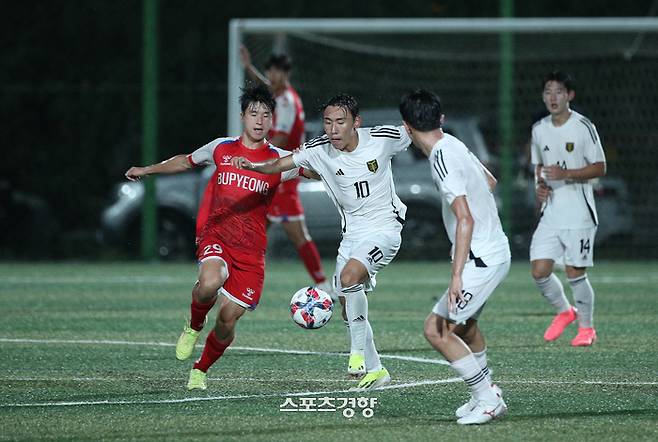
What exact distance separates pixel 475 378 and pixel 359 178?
175 centimetres

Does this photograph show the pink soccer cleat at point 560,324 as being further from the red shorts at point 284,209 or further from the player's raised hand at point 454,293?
the player's raised hand at point 454,293

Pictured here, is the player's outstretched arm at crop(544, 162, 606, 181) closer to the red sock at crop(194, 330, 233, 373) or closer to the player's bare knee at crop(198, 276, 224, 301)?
the player's bare knee at crop(198, 276, 224, 301)

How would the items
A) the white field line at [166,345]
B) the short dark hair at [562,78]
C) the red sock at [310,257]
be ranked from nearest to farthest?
the white field line at [166,345], the short dark hair at [562,78], the red sock at [310,257]

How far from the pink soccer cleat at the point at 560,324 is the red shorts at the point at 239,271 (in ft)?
9.35

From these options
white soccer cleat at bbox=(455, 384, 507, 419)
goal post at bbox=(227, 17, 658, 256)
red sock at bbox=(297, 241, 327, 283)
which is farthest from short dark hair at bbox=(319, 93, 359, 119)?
goal post at bbox=(227, 17, 658, 256)

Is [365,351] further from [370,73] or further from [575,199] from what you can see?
[370,73]

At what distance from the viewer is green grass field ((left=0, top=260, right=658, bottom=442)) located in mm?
5961

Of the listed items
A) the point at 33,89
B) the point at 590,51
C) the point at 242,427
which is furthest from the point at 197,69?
the point at 242,427

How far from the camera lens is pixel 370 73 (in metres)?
18.8

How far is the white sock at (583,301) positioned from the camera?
9203mm

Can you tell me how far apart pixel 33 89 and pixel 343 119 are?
12.8 meters

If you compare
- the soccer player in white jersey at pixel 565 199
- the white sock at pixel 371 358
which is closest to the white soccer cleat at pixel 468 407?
the white sock at pixel 371 358

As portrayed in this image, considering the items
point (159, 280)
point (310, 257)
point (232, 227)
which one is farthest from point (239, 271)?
point (159, 280)

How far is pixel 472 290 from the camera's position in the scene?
238 inches
